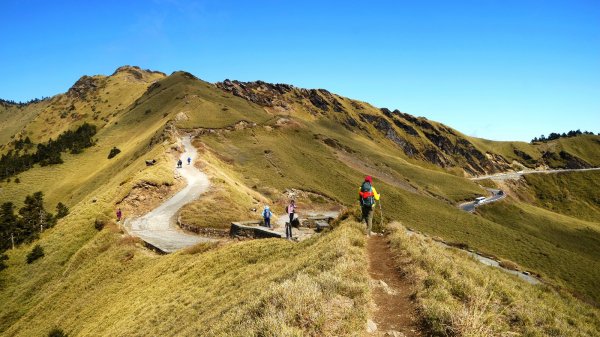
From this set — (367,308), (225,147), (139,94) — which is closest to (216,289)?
(367,308)

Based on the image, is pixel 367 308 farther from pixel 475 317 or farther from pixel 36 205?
pixel 36 205

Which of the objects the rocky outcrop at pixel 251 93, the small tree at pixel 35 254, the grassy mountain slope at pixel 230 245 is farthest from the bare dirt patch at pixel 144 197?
the rocky outcrop at pixel 251 93

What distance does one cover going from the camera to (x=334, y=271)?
11.6 meters

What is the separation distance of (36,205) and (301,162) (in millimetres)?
58294

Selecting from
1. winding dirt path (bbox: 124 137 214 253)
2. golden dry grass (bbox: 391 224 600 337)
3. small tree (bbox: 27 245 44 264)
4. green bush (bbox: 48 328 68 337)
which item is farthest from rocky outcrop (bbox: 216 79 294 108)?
golden dry grass (bbox: 391 224 600 337)

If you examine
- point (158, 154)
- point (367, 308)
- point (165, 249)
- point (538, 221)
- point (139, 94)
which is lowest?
point (538, 221)

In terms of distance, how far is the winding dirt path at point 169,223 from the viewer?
32719 millimetres

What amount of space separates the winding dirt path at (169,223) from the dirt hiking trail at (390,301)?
20.6m

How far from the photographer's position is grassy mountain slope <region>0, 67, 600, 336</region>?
12.1 metres

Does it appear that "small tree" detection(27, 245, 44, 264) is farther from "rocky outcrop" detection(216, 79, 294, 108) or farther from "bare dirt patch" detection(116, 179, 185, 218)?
"rocky outcrop" detection(216, 79, 294, 108)

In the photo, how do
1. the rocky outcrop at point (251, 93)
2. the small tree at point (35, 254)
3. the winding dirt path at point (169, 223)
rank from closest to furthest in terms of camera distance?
the winding dirt path at point (169, 223) → the small tree at point (35, 254) → the rocky outcrop at point (251, 93)

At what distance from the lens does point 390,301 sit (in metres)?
10.6

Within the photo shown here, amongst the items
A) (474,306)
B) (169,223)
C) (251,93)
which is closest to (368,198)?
(474,306)

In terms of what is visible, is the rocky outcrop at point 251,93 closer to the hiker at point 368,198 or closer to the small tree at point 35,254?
the small tree at point 35,254
